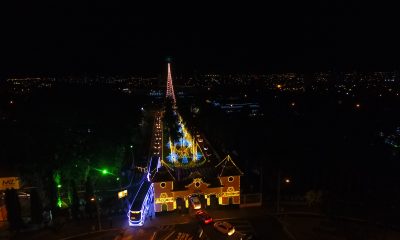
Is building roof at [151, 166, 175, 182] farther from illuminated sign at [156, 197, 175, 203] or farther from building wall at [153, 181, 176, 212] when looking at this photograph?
illuminated sign at [156, 197, 175, 203]

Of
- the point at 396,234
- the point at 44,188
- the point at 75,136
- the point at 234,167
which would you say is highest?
the point at 75,136

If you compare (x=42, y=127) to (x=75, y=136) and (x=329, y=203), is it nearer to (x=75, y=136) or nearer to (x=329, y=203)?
(x=75, y=136)

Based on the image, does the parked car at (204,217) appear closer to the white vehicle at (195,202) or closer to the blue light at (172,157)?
the white vehicle at (195,202)

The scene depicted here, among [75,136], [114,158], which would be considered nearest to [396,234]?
[114,158]

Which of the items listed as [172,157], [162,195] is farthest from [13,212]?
[172,157]

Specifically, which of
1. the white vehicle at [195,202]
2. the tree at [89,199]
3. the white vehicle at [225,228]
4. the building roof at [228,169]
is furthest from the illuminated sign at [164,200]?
the tree at [89,199]

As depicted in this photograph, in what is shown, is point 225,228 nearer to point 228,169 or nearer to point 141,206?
point 228,169

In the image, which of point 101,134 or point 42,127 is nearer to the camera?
point 42,127
